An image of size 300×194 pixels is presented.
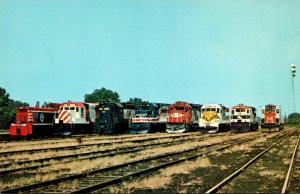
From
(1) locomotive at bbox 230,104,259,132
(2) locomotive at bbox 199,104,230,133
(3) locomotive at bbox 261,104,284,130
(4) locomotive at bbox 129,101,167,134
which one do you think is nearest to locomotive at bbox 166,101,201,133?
(2) locomotive at bbox 199,104,230,133

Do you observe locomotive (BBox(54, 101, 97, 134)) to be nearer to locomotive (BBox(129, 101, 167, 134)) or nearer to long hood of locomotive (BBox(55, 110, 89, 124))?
long hood of locomotive (BBox(55, 110, 89, 124))

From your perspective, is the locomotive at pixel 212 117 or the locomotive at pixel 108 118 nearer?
the locomotive at pixel 108 118

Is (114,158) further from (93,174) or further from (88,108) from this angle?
(88,108)

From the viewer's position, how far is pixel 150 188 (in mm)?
8898

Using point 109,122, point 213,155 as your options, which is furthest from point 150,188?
point 109,122

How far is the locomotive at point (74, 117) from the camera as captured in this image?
30.0 meters

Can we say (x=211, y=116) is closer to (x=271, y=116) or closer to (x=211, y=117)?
(x=211, y=117)

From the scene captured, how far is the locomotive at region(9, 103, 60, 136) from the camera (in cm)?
2605

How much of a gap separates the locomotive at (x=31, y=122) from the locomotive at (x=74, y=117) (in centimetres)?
113

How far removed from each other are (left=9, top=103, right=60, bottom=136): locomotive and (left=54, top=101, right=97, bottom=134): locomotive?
44.3 inches

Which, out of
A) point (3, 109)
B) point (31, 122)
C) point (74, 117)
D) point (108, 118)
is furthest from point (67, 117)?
point (3, 109)

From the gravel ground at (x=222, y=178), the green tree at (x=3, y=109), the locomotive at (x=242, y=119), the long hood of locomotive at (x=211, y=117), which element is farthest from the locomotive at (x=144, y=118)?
the green tree at (x=3, y=109)

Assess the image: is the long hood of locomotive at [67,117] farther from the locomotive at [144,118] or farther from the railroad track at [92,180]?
the railroad track at [92,180]

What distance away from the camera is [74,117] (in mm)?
31266
